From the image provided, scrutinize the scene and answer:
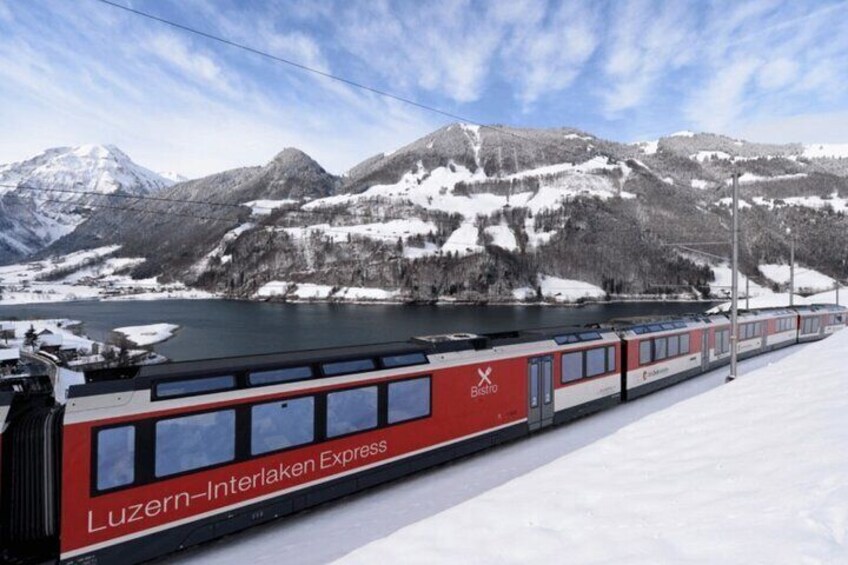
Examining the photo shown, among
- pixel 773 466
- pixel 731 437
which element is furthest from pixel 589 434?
pixel 773 466

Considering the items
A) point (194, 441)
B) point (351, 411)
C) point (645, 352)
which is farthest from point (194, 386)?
point (645, 352)

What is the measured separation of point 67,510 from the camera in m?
6.96

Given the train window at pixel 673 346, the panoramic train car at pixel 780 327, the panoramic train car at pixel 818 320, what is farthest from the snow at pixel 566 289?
the train window at pixel 673 346

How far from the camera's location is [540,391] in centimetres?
1460

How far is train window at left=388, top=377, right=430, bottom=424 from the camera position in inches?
428

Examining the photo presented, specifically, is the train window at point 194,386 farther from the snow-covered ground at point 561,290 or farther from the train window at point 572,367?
the snow-covered ground at point 561,290

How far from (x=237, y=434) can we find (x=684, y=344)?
64.4 ft

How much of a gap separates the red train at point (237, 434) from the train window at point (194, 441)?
19 millimetres

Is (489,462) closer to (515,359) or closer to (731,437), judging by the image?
(515,359)

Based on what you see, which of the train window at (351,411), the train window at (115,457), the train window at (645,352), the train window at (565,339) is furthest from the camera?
the train window at (645,352)

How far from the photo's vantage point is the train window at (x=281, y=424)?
8.84 meters

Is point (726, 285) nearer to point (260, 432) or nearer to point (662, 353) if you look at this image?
point (662, 353)

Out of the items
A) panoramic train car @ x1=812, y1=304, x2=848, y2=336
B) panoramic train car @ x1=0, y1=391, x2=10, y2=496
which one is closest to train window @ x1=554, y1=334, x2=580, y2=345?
panoramic train car @ x1=0, y1=391, x2=10, y2=496

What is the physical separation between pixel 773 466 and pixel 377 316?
104 m
